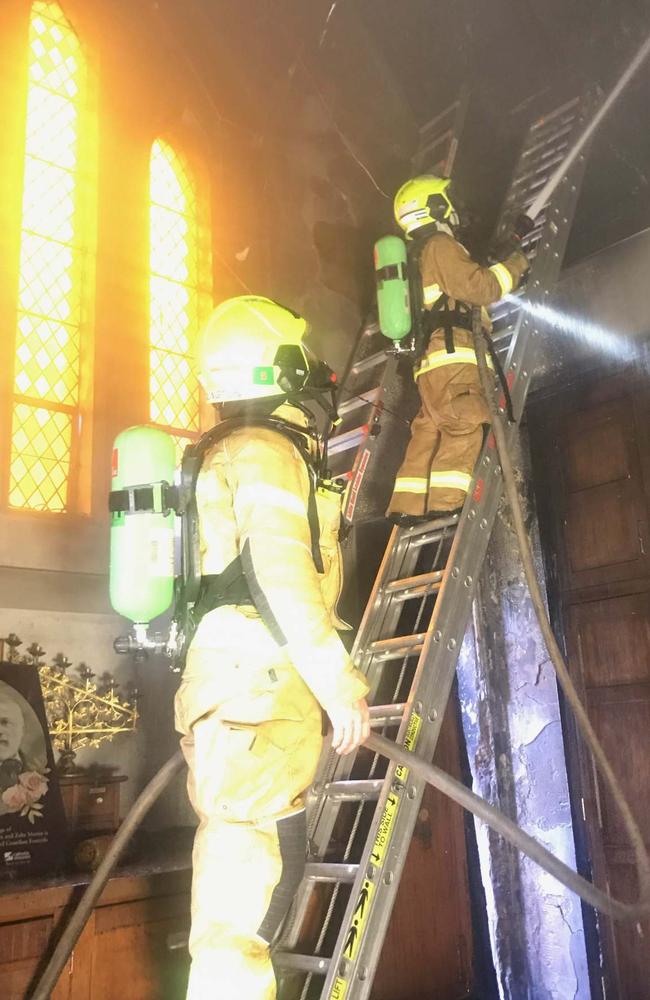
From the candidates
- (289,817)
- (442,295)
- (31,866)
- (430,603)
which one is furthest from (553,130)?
(31,866)

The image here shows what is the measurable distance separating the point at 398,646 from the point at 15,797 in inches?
60.9

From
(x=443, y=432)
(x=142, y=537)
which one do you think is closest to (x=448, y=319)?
(x=443, y=432)

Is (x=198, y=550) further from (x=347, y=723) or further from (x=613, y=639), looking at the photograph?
(x=613, y=639)

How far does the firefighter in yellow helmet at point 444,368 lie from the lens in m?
3.21

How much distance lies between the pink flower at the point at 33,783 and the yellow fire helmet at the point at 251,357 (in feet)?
5.55

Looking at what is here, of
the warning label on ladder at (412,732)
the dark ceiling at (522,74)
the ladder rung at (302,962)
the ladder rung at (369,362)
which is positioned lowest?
the ladder rung at (302,962)

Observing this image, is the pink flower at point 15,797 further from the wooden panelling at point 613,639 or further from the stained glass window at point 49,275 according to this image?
the wooden panelling at point 613,639

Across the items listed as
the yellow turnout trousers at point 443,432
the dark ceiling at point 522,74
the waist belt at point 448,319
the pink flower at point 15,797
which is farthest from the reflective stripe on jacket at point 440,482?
the dark ceiling at point 522,74

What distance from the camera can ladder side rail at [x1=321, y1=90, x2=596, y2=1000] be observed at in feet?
7.61

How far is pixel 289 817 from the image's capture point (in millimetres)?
2098

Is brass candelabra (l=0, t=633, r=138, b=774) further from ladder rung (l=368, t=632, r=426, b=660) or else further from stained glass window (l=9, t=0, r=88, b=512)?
ladder rung (l=368, t=632, r=426, b=660)

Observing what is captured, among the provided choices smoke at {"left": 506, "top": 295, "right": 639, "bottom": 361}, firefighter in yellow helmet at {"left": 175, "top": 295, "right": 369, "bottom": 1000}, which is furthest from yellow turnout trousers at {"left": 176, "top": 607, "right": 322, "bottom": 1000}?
smoke at {"left": 506, "top": 295, "right": 639, "bottom": 361}

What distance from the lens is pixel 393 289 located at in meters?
3.44

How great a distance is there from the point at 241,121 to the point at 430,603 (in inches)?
131
